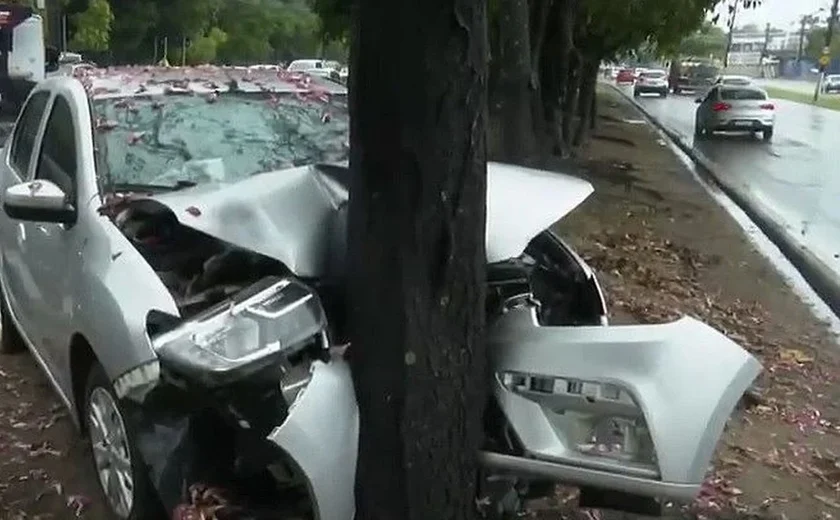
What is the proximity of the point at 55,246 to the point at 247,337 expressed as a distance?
61.4 inches

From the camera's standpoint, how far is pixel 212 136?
16.8 ft

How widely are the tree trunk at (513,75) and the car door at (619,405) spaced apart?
7600 millimetres

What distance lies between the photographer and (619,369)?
3.44 metres

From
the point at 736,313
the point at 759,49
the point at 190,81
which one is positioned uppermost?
the point at 190,81

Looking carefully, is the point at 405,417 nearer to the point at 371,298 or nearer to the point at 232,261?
the point at 371,298

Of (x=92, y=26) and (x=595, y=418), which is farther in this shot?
(x=92, y=26)

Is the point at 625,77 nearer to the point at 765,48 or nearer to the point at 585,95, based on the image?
the point at 765,48

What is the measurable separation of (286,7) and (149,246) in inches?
2978

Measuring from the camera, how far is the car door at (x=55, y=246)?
442 cm

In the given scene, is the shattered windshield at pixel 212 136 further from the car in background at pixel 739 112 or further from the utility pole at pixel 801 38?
the utility pole at pixel 801 38

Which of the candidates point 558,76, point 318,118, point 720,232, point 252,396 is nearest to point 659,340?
point 252,396

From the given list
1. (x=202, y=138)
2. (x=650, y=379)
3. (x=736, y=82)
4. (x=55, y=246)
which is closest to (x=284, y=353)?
(x=650, y=379)

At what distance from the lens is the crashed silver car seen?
3.38 m

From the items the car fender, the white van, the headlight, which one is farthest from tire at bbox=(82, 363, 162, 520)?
the white van
